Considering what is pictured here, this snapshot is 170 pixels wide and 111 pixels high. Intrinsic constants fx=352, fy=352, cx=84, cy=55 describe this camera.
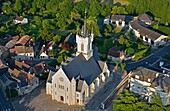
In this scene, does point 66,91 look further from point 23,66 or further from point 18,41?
point 18,41

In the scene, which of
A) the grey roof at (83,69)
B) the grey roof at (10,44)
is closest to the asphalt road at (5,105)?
the grey roof at (83,69)

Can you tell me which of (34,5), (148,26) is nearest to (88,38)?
(148,26)

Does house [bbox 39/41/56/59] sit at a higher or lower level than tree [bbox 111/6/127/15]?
lower

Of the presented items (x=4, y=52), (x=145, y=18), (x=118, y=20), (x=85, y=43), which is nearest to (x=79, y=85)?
(x=85, y=43)

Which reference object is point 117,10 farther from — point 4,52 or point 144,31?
point 4,52

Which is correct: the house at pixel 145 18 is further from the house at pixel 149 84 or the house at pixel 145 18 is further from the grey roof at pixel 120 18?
the house at pixel 149 84

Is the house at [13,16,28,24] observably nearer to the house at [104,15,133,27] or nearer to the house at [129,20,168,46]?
the house at [104,15,133,27]

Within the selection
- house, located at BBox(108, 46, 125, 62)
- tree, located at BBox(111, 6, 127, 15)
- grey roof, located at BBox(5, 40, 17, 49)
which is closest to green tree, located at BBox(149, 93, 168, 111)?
house, located at BBox(108, 46, 125, 62)
